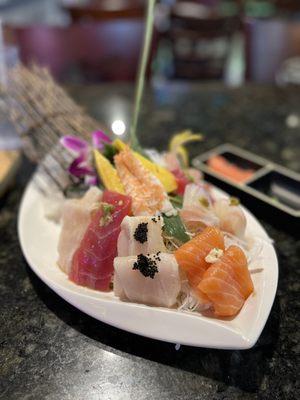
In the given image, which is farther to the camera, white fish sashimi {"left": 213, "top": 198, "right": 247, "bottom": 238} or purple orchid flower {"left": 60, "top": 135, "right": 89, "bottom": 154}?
purple orchid flower {"left": 60, "top": 135, "right": 89, "bottom": 154}

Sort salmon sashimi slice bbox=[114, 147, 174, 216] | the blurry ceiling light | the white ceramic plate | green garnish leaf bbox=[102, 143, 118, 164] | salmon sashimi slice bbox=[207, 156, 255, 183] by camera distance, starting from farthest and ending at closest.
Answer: the blurry ceiling light < salmon sashimi slice bbox=[207, 156, 255, 183] < green garnish leaf bbox=[102, 143, 118, 164] < salmon sashimi slice bbox=[114, 147, 174, 216] < the white ceramic plate

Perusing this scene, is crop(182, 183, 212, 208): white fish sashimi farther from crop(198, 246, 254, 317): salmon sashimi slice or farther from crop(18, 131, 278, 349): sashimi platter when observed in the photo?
crop(198, 246, 254, 317): salmon sashimi slice

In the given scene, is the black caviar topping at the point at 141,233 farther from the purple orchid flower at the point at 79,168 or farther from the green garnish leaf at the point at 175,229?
the purple orchid flower at the point at 79,168

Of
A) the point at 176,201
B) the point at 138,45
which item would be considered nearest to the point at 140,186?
the point at 176,201

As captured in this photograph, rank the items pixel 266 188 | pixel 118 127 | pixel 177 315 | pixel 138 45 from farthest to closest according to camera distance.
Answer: pixel 138 45
pixel 118 127
pixel 266 188
pixel 177 315

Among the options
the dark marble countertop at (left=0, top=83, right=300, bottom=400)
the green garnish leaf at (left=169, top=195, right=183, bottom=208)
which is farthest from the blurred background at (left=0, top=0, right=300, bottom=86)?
the dark marble countertop at (left=0, top=83, right=300, bottom=400)

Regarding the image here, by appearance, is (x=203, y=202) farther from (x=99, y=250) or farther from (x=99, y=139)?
(x=99, y=139)

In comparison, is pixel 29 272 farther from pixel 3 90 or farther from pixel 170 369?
pixel 3 90
